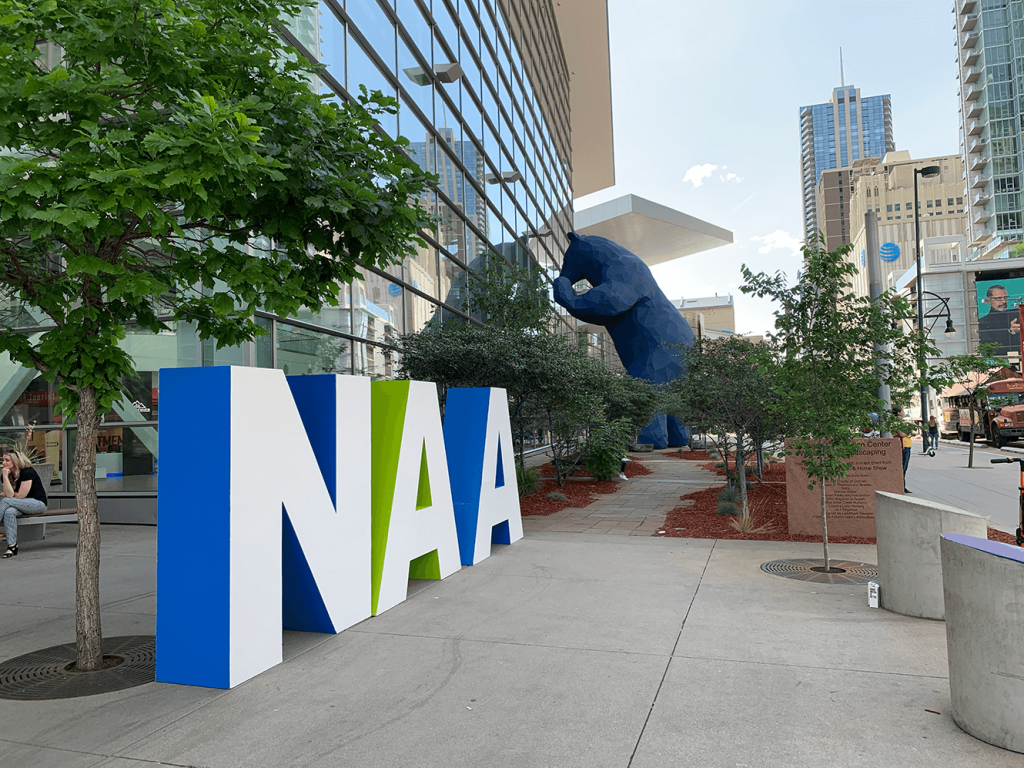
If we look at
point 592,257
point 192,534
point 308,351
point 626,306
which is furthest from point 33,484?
point 592,257

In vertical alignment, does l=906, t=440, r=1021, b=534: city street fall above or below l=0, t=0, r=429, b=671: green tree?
below

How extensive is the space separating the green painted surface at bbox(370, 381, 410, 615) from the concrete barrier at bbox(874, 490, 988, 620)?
4.33 m

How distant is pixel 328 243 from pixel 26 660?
12.0 feet

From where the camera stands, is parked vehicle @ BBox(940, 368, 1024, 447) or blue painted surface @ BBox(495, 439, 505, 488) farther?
parked vehicle @ BBox(940, 368, 1024, 447)

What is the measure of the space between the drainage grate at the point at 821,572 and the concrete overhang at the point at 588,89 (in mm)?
38369

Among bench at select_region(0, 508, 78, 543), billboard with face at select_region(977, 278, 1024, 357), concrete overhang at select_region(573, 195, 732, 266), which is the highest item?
concrete overhang at select_region(573, 195, 732, 266)

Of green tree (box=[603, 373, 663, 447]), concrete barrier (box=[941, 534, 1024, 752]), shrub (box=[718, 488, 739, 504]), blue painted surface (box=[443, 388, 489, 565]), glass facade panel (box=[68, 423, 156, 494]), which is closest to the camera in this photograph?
concrete barrier (box=[941, 534, 1024, 752])

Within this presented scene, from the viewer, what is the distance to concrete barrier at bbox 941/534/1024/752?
3490 mm

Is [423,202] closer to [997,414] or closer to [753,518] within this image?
[753,518]

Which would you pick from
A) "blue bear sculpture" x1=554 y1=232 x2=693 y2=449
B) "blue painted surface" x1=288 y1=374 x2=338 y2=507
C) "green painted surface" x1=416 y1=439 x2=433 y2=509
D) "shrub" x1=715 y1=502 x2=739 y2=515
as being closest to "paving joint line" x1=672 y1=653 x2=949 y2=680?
"blue painted surface" x1=288 y1=374 x2=338 y2=507

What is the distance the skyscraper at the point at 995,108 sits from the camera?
290ft

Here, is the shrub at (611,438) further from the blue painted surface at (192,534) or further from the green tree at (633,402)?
the blue painted surface at (192,534)

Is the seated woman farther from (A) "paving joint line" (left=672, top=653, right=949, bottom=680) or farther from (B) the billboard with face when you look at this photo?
(B) the billboard with face

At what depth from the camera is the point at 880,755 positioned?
3486mm
